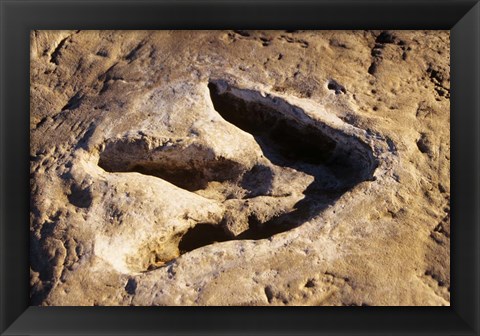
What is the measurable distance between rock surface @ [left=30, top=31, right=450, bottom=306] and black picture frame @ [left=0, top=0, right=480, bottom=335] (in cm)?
10

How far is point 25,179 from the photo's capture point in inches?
169

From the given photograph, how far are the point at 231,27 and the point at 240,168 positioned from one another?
4.18ft

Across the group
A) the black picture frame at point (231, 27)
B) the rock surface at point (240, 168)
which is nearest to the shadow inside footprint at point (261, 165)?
the rock surface at point (240, 168)

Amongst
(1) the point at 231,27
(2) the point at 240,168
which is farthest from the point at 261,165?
(1) the point at 231,27

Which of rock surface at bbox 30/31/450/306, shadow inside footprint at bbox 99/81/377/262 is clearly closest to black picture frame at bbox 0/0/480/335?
rock surface at bbox 30/31/450/306

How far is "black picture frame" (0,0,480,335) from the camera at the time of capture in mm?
3977

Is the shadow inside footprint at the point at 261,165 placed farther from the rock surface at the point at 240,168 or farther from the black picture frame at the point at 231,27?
the black picture frame at the point at 231,27

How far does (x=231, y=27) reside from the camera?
429 centimetres

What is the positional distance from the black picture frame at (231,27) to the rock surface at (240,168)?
0.34ft

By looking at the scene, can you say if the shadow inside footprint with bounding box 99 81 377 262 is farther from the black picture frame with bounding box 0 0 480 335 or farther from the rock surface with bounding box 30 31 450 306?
the black picture frame with bounding box 0 0 480 335

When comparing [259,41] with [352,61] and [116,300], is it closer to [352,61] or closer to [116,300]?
[352,61]

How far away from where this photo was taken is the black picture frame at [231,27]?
398cm

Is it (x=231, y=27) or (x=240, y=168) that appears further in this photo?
(x=240, y=168)

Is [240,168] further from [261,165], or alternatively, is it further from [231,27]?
[231,27]
